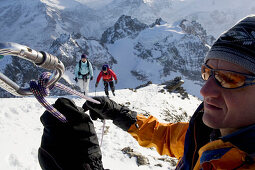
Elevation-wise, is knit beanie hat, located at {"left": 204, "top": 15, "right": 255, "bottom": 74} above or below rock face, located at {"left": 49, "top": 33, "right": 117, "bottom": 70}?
above

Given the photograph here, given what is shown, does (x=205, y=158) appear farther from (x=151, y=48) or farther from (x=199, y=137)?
(x=151, y=48)

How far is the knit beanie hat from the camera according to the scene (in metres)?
1.27

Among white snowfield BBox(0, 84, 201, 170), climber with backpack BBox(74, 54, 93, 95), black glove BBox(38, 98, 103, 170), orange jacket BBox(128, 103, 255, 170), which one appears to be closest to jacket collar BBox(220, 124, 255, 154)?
orange jacket BBox(128, 103, 255, 170)

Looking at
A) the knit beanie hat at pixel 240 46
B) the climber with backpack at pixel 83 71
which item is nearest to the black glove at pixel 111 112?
the knit beanie hat at pixel 240 46

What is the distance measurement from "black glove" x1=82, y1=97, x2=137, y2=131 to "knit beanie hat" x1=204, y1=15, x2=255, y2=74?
147cm

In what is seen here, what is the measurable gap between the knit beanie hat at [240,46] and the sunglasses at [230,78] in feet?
0.20

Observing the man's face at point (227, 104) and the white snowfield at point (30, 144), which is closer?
the man's face at point (227, 104)

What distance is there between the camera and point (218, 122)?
1.38 m

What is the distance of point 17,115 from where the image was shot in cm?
548

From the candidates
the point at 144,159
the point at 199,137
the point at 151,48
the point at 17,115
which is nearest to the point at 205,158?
the point at 199,137

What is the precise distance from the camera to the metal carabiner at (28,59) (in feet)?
3.62

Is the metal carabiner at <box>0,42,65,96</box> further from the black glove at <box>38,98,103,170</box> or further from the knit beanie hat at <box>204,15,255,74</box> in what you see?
the knit beanie hat at <box>204,15,255,74</box>

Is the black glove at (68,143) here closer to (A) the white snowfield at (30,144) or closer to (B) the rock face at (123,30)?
(A) the white snowfield at (30,144)

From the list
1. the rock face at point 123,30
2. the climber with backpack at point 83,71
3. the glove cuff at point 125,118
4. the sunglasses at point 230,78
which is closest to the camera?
the sunglasses at point 230,78
